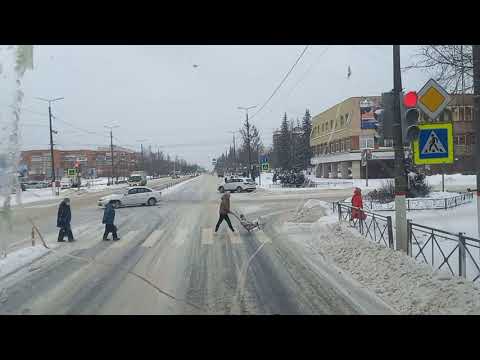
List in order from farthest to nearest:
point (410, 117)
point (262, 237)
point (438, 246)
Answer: point (262, 237) → point (410, 117) → point (438, 246)

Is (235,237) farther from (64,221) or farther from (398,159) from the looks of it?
(398,159)

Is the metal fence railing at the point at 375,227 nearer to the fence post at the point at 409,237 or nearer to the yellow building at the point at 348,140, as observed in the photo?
the fence post at the point at 409,237

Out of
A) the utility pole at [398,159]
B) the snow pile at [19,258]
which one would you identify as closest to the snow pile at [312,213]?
the utility pole at [398,159]

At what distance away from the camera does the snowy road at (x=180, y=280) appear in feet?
19.6

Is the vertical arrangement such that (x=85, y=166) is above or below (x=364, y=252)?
above

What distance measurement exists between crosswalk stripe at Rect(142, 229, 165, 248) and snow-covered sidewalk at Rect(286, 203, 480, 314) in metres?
5.17

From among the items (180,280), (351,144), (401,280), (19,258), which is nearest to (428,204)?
(401,280)

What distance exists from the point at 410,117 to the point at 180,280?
601 cm

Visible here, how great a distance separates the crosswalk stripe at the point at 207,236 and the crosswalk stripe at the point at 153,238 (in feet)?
5.31

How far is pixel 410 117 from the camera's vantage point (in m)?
8.17
